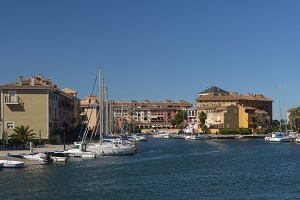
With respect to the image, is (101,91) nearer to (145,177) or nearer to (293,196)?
(145,177)

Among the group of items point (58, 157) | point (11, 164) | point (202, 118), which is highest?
point (202, 118)

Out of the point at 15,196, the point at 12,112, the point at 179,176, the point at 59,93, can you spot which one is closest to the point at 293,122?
the point at 59,93

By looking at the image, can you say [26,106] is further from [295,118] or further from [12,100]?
[295,118]

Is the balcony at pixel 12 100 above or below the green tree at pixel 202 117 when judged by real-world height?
above

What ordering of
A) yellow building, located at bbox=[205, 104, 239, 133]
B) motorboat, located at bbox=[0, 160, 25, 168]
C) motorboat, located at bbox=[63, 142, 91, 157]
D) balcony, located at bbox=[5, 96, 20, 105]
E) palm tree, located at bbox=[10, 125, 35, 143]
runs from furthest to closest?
1. yellow building, located at bbox=[205, 104, 239, 133]
2. balcony, located at bbox=[5, 96, 20, 105]
3. palm tree, located at bbox=[10, 125, 35, 143]
4. motorboat, located at bbox=[63, 142, 91, 157]
5. motorboat, located at bbox=[0, 160, 25, 168]

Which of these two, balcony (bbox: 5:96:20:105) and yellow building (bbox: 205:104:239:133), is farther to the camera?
yellow building (bbox: 205:104:239:133)

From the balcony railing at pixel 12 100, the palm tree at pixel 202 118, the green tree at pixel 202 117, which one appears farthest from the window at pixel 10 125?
the green tree at pixel 202 117

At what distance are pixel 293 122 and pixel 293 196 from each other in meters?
130

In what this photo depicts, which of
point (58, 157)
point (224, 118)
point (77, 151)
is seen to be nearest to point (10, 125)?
point (77, 151)

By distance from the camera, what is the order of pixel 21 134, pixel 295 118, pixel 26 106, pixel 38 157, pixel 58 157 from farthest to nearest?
pixel 295 118 < pixel 26 106 < pixel 21 134 < pixel 58 157 < pixel 38 157

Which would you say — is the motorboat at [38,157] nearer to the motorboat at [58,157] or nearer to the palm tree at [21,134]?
the motorboat at [58,157]

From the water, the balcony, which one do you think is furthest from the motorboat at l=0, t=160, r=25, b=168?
the balcony

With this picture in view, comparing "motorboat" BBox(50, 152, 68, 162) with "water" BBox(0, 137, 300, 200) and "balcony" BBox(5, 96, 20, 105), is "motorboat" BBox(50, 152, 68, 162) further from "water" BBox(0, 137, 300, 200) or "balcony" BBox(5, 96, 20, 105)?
"balcony" BBox(5, 96, 20, 105)

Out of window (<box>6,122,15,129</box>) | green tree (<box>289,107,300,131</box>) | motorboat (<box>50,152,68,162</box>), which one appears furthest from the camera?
green tree (<box>289,107,300,131</box>)
